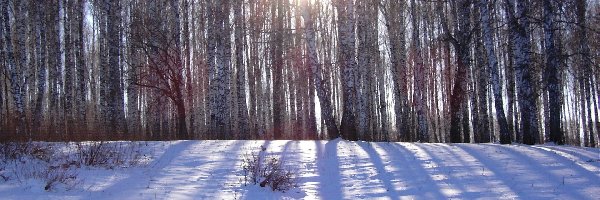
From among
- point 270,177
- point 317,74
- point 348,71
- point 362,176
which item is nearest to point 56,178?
point 270,177

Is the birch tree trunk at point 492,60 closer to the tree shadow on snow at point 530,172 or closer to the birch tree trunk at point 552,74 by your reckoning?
the birch tree trunk at point 552,74

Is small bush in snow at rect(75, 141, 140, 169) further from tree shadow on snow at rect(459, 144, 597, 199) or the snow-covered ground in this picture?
tree shadow on snow at rect(459, 144, 597, 199)

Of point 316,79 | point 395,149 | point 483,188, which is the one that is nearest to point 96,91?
point 316,79

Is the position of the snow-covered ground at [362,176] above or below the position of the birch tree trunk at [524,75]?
below

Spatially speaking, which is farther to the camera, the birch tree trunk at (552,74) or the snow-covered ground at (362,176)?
the birch tree trunk at (552,74)

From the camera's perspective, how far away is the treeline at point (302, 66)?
15609mm

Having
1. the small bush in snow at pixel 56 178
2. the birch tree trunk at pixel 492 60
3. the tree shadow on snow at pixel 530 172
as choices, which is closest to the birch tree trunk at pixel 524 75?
the birch tree trunk at pixel 492 60

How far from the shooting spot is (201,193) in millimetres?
7273

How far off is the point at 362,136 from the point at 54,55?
18.2 m

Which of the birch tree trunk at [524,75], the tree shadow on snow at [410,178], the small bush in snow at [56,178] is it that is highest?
the birch tree trunk at [524,75]

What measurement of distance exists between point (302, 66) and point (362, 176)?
22.2 metres

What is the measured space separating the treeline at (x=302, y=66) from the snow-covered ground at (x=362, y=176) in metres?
3.56

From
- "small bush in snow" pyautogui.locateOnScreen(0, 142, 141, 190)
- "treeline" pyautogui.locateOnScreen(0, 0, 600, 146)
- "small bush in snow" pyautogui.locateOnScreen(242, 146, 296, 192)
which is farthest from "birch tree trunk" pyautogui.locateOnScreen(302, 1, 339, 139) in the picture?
"small bush in snow" pyautogui.locateOnScreen(242, 146, 296, 192)

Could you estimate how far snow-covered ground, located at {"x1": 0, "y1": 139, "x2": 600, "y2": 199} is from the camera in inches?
275
